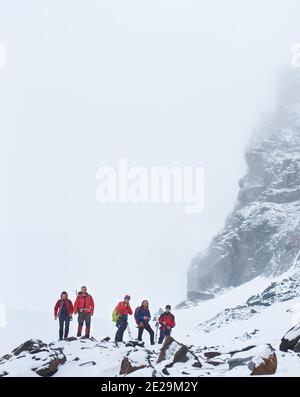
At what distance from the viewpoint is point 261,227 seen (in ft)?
425

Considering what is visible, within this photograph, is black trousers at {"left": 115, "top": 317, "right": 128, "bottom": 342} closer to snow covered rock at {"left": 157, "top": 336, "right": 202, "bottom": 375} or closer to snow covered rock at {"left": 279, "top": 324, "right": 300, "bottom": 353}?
snow covered rock at {"left": 157, "top": 336, "right": 202, "bottom": 375}

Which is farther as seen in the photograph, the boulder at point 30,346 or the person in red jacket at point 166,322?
the person in red jacket at point 166,322

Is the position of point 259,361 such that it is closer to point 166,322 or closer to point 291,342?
point 291,342

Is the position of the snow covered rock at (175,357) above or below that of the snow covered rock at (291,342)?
below

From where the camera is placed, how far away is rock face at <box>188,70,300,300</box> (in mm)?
121375

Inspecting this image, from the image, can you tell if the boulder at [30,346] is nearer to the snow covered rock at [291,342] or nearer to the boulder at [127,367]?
the boulder at [127,367]

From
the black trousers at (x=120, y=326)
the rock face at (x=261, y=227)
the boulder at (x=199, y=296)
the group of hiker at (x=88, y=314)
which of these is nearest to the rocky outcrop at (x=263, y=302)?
the group of hiker at (x=88, y=314)

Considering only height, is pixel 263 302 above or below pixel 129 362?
below

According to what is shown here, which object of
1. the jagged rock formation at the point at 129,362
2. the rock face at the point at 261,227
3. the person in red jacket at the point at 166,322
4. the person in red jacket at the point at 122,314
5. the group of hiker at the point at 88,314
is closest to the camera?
the jagged rock formation at the point at 129,362

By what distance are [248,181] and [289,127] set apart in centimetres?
3144

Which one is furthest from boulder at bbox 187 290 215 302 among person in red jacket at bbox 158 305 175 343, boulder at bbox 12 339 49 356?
boulder at bbox 12 339 49 356

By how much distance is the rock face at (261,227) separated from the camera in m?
121

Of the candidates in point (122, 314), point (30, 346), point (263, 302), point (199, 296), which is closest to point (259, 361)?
point (122, 314)
